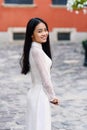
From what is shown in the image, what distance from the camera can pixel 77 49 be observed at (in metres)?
18.2

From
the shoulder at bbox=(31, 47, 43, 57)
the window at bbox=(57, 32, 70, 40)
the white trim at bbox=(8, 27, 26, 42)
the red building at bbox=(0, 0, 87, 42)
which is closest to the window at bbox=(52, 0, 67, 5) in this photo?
the red building at bbox=(0, 0, 87, 42)

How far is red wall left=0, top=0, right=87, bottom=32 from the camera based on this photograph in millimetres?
20141

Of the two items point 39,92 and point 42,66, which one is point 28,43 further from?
point 39,92

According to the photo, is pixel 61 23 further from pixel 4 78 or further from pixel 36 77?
pixel 36 77

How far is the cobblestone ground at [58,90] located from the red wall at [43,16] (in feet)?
8.27

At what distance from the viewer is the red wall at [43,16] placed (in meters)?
20.1

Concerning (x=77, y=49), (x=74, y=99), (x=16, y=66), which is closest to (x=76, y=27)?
(x=77, y=49)

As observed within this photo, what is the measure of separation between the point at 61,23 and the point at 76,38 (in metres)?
0.90

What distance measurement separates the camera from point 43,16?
20.2 meters

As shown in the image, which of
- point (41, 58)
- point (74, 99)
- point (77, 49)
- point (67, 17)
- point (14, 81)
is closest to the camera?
point (41, 58)

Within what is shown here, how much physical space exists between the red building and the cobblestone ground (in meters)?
2.43

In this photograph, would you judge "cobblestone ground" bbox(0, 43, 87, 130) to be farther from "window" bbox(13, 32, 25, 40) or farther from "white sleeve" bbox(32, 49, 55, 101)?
"white sleeve" bbox(32, 49, 55, 101)

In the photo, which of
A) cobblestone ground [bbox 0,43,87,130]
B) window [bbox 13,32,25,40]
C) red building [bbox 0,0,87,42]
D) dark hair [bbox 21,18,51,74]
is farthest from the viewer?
window [bbox 13,32,25,40]

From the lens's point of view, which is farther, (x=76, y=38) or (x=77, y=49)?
(x=76, y=38)
